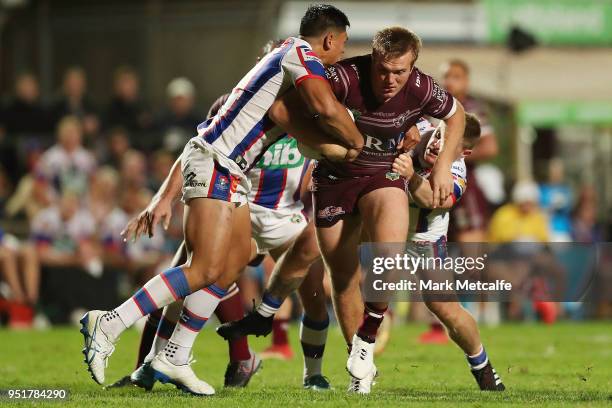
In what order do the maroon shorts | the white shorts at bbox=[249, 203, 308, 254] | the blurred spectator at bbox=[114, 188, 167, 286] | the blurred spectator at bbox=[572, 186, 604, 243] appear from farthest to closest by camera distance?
the blurred spectator at bbox=[572, 186, 604, 243]
the blurred spectator at bbox=[114, 188, 167, 286]
the white shorts at bbox=[249, 203, 308, 254]
the maroon shorts

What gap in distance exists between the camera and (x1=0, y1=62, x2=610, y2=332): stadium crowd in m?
16.6

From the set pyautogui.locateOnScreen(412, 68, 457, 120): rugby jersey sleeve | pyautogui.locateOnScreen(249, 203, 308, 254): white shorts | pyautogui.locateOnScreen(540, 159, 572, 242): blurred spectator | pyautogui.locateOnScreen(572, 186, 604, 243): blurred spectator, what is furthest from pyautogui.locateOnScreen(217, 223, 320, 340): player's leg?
pyautogui.locateOnScreen(572, 186, 604, 243): blurred spectator

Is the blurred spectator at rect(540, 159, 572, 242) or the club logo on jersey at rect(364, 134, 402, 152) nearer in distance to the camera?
the club logo on jersey at rect(364, 134, 402, 152)

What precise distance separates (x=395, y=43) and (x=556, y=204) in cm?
1192

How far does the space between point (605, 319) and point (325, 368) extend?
30.2 ft

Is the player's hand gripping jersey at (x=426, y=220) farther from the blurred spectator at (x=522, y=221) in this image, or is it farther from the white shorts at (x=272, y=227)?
the blurred spectator at (x=522, y=221)

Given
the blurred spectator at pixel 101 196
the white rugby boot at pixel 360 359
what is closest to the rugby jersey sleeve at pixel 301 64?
the white rugby boot at pixel 360 359

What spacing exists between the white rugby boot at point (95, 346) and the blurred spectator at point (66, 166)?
9.87 metres

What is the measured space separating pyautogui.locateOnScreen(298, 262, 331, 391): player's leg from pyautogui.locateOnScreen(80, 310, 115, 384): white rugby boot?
1.67m

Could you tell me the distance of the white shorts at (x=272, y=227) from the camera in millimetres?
9094

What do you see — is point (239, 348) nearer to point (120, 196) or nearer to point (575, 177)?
point (120, 196)

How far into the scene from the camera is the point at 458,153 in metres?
8.31

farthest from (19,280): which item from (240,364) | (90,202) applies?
(240,364)

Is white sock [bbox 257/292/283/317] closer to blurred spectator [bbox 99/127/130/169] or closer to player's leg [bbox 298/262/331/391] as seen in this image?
player's leg [bbox 298/262/331/391]
